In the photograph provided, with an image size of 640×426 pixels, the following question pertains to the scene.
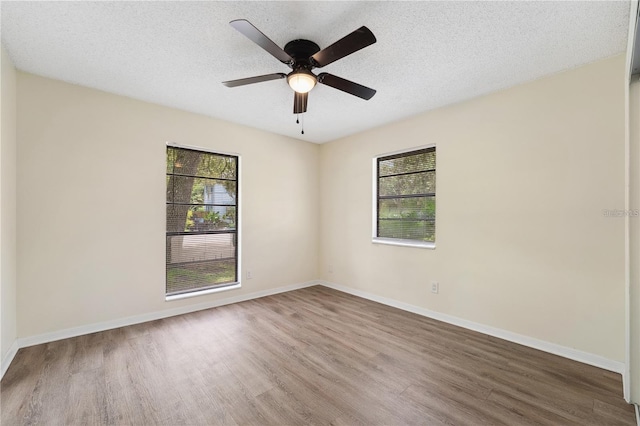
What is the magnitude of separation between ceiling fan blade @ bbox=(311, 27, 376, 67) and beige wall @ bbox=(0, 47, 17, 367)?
2516 millimetres

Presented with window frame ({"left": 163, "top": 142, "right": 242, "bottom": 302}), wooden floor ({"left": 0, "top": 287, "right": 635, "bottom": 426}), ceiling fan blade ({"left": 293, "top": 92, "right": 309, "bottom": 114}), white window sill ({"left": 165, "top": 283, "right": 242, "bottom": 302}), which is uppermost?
ceiling fan blade ({"left": 293, "top": 92, "right": 309, "bottom": 114})

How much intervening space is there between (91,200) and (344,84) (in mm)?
2863

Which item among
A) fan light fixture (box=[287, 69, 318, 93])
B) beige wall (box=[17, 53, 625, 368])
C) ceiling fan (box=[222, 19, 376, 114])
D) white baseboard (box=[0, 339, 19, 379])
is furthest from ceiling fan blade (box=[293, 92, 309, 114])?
Answer: white baseboard (box=[0, 339, 19, 379])

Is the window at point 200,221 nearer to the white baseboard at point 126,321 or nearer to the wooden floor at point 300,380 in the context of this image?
the white baseboard at point 126,321

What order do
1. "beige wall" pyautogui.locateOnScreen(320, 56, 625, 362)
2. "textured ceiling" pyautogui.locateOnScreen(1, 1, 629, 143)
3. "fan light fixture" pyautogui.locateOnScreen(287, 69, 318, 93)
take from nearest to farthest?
1. "textured ceiling" pyautogui.locateOnScreen(1, 1, 629, 143)
2. "fan light fixture" pyautogui.locateOnScreen(287, 69, 318, 93)
3. "beige wall" pyautogui.locateOnScreen(320, 56, 625, 362)

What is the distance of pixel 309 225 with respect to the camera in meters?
4.88

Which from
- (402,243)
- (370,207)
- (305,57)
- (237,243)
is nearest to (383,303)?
(402,243)

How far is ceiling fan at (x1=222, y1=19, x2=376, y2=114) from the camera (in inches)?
63.5

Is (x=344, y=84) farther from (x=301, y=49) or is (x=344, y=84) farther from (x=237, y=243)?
(x=237, y=243)

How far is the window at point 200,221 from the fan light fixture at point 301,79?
2.18 m

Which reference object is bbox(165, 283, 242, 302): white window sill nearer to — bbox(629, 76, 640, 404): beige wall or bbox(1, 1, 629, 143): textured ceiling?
bbox(1, 1, 629, 143): textured ceiling

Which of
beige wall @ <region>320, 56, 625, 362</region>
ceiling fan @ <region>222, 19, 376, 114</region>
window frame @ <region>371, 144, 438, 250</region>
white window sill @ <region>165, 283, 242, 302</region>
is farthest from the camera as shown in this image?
window frame @ <region>371, 144, 438, 250</region>

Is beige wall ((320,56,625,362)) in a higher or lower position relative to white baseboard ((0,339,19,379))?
higher

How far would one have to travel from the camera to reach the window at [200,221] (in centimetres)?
350
